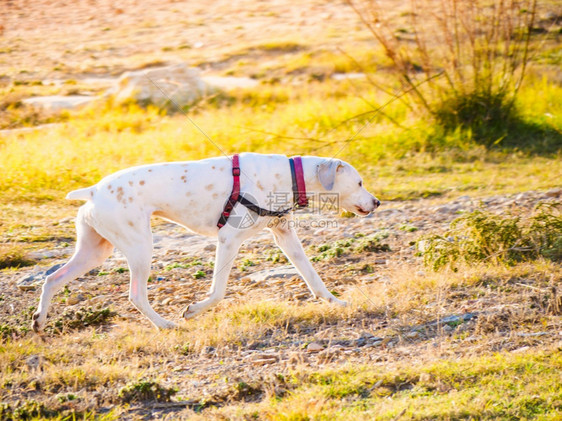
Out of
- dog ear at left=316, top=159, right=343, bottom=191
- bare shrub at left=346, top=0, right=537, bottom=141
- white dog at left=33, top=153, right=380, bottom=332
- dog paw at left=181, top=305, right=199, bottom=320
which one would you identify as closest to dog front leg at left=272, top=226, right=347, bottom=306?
white dog at left=33, top=153, right=380, bottom=332

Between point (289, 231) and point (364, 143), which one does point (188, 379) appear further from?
point (364, 143)

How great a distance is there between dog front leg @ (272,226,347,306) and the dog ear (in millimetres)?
532

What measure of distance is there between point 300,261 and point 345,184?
30.5 inches

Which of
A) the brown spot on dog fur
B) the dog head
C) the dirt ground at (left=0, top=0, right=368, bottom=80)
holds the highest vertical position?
the brown spot on dog fur

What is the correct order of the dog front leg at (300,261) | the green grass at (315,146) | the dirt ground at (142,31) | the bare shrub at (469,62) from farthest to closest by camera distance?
1. the dirt ground at (142,31)
2. the bare shrub at (469,62)
3. the green grass at (315,146)
4. the dog front leg at (300,261)

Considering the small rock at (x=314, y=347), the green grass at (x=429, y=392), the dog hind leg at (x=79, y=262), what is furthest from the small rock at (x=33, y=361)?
the small rock at (x=314, y=347)

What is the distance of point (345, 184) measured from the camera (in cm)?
612

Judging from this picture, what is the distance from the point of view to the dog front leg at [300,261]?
6.08 meters

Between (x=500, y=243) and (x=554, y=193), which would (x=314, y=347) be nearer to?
(x=500, y=243)

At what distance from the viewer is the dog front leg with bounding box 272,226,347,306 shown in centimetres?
608

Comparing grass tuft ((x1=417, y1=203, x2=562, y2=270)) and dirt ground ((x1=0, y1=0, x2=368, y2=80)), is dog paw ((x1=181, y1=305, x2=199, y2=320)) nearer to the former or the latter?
grass tuft ((x1=417, y1=203, x2=562, y2=270))

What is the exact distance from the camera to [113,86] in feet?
54.9

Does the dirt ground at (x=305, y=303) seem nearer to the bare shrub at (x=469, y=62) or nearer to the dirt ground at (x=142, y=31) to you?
the bare shrub at (x=469, y=62)

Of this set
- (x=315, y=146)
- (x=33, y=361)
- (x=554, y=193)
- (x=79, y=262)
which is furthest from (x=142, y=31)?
(x=33, y=361)
